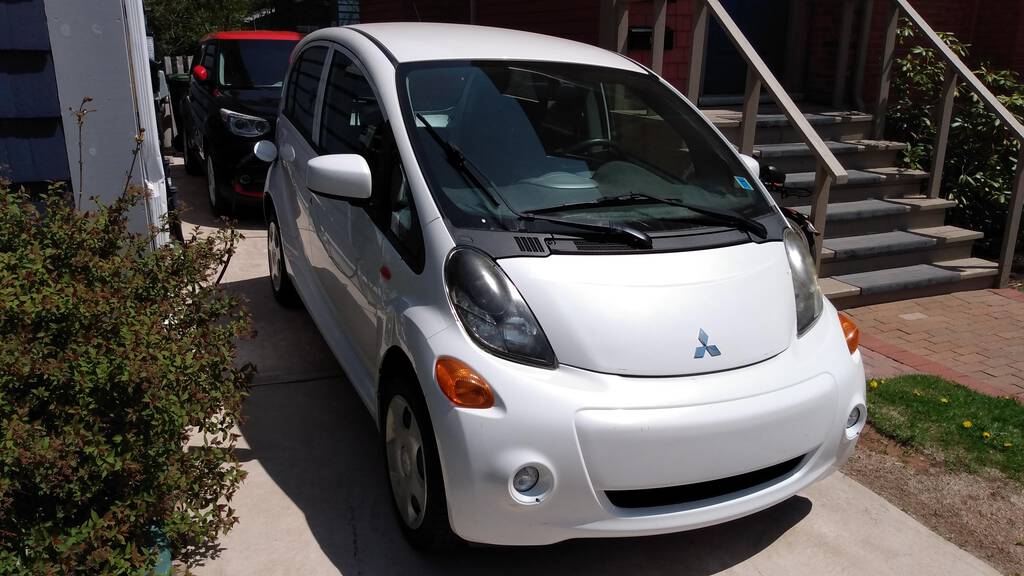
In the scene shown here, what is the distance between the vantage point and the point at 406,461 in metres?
3.11

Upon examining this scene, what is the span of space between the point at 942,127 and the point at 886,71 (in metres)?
0.88

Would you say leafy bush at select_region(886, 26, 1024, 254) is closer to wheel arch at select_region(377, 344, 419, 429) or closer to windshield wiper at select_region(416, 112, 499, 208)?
windshield wiper at select_region(416, 112, 499, 208)

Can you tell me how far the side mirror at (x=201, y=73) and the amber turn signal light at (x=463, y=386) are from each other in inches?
269

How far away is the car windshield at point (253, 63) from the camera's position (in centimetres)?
846

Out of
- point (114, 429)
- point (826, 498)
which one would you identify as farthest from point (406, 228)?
point (826, 498)

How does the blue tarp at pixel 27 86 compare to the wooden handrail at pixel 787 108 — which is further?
the wooden handrail at pixel 787 108

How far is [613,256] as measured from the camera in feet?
9.83

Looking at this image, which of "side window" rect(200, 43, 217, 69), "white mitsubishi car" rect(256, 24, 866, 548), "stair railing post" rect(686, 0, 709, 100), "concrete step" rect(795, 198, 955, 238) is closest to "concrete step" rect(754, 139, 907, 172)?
"concrete step" rect(795, 198, 955, 238)

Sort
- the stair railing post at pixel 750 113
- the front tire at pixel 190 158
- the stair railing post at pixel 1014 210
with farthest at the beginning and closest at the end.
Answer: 1. the front tire at pixel 190 158
2. the stair railing post at pixel 1014 210
3. the stair railing post at pixel 750 113

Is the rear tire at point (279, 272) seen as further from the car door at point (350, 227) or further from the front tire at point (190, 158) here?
the front tire at point (190, 158)

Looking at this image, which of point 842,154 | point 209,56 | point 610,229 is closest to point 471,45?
point 610,229

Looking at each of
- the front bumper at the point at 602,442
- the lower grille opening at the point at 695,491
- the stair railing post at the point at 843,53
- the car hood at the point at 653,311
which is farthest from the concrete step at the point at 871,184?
the front bumper at the point at 602,442

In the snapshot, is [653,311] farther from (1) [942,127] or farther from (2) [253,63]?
(2) [253,63]

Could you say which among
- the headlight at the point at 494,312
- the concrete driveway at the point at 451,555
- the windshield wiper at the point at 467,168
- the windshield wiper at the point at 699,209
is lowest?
the concrete driveway at the point at 451,555
